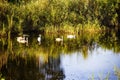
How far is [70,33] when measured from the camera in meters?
35.0

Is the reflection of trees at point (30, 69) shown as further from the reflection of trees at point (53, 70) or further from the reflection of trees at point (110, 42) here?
the reflection of trees at point (110, 42)

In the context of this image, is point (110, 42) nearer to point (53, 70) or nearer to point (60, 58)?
point (60, 58)

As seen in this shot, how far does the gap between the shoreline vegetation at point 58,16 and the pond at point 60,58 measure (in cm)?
178

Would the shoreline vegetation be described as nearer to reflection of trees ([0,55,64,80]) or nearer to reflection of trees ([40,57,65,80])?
reflection of trees ([0,55,64,80])

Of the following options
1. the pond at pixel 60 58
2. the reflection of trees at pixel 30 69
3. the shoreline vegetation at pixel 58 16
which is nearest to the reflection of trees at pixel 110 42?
the pond at pixel 60 58

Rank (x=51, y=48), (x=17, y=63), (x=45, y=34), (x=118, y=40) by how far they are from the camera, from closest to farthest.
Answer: (x=17, y=63), (x=51, y=48), (x=118, y=40), (x=45, y=34)

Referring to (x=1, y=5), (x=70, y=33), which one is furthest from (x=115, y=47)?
(x=1, y=5)

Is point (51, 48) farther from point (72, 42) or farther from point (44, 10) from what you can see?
point (44, 10)

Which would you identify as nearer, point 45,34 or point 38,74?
point 38,74

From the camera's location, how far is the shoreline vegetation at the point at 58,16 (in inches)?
1319

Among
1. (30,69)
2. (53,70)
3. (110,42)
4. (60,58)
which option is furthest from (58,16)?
(30,69)

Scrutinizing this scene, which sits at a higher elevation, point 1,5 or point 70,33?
point 1,5

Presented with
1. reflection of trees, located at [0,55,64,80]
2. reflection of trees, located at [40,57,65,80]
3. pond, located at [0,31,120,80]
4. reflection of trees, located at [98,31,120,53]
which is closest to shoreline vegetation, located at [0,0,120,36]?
pond, located at [0,31,120,80]

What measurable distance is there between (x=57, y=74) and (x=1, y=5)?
1522 cm
